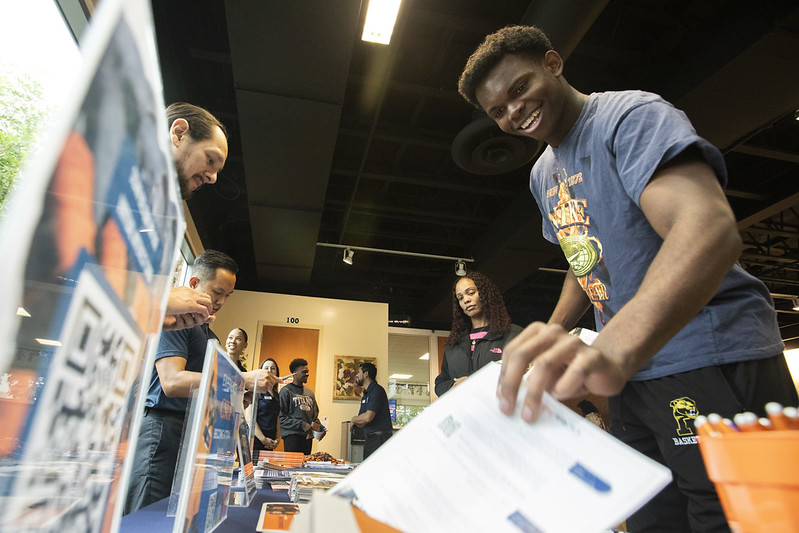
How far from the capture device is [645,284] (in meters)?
0.58

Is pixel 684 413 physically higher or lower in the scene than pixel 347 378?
lower

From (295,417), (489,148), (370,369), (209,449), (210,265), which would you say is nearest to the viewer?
(209,449)

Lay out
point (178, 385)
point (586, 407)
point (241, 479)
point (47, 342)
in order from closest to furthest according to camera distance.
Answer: point (47, 342) → point (241, 479) → point (178, 385) → point (586, 407)

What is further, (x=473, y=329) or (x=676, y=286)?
(x=473, y=329)

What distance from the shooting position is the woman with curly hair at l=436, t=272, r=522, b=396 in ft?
8.98

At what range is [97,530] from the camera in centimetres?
31

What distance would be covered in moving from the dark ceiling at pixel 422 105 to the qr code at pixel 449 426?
292 centimetres

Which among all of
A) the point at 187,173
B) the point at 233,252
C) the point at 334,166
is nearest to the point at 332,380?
the point at 233,252

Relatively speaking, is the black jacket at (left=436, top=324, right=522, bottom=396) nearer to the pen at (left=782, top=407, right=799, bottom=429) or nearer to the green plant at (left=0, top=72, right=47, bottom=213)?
the green plant at (left=0, top=72, right=47, bottom=213)

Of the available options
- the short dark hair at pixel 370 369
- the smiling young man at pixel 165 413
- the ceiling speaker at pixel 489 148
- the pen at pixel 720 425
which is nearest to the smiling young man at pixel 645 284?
the pen at pixel 720 425

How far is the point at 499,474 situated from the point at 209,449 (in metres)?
0.50

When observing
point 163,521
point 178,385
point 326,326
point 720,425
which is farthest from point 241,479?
point 326,326

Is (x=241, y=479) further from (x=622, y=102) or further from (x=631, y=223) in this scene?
(x=622, y=102)

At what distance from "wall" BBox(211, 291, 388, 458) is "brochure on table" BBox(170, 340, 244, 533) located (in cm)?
599
